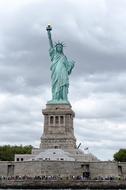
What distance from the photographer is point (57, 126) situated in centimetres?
9331

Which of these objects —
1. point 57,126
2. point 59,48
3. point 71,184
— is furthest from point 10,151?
point 71,184

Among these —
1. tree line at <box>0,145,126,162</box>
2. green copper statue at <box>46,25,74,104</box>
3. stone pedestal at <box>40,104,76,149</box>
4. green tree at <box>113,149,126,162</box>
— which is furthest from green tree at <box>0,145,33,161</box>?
green copper statue at <box>46,25,74,104</box>

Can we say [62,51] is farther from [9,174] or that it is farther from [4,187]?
[4,187]

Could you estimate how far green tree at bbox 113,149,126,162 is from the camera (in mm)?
105250

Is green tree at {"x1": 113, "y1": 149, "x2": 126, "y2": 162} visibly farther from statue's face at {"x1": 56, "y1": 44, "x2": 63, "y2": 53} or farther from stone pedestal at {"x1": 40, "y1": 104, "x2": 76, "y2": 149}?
statue's face at {"x1": 56, "y1": 44, "x2": 63, "y2": 53}

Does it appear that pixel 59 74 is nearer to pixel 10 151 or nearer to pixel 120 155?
pixel 10 151

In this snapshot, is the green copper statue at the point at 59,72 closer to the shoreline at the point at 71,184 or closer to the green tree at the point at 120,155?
the green tree at the point at 120,155

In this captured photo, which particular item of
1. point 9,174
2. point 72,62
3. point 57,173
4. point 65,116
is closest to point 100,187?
point 57,173

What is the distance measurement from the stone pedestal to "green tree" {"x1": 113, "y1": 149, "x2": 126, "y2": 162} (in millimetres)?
14729

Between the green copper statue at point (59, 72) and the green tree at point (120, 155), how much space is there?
1678cm

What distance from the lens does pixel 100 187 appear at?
232ft

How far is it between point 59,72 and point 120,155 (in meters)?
20.5

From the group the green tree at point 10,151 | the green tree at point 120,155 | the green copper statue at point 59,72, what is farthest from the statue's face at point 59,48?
the green tree at point 120,155

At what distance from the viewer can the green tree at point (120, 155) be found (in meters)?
105
